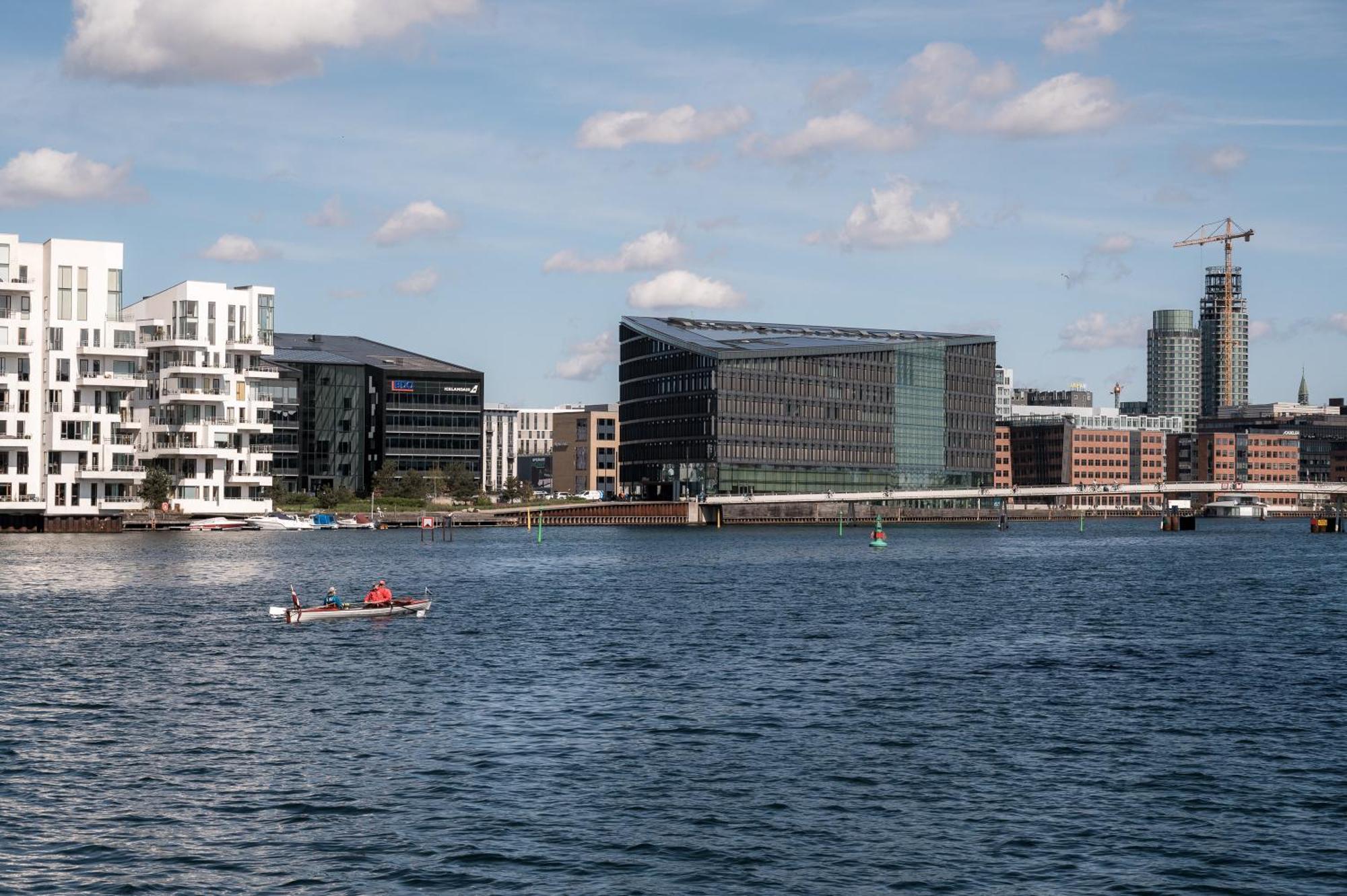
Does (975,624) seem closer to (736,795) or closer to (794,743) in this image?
(794,743)

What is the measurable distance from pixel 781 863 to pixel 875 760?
11922mm

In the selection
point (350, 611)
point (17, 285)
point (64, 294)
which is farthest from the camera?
point (64, 294)

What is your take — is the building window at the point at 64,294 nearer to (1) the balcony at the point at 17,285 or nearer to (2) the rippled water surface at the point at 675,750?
(1) the balcony at the point at 17,285

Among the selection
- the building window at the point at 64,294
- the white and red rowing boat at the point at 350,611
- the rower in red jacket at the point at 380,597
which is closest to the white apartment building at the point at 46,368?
the building window at the point at 64,294

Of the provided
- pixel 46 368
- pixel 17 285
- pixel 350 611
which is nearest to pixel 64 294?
pixel 17 285

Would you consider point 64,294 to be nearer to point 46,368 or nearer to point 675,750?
point 46,368

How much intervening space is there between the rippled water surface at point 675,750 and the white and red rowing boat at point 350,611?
1105mm

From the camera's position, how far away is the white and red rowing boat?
8869 centimetres

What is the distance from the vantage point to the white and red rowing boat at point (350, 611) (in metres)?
88.7

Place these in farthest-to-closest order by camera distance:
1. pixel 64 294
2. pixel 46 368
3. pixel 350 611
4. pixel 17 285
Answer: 1. pixel 64 294
2. pixel 46 368
3. pixel 17 285
4. pixel 350 611

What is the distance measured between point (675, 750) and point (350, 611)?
45.1m

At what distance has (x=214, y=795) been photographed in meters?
43.3

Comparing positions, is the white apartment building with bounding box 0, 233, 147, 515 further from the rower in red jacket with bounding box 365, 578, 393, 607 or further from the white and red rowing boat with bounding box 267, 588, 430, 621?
the rower in red jacket with bounding box 365, 578, 393, 607

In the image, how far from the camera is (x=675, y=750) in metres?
49.8
